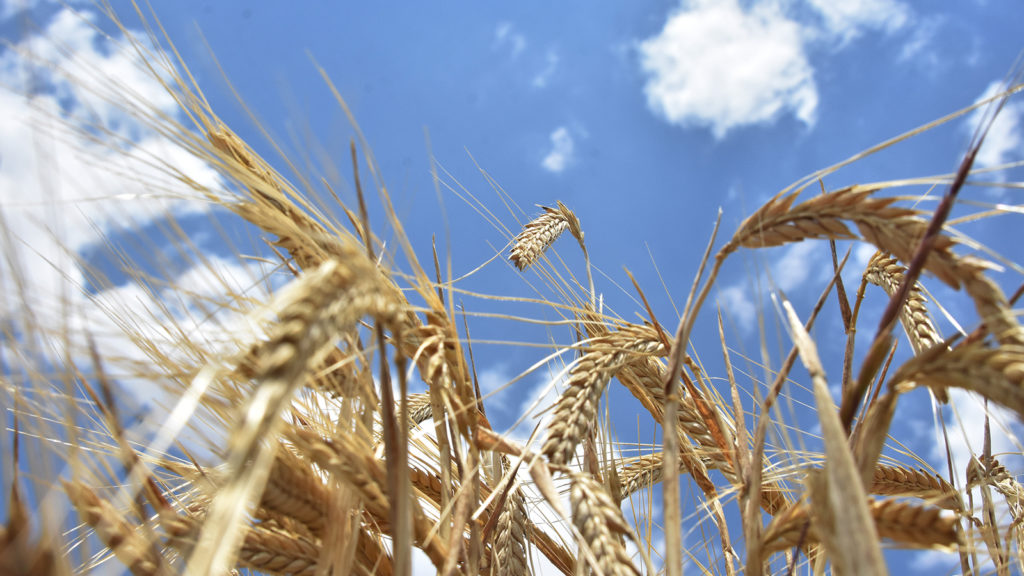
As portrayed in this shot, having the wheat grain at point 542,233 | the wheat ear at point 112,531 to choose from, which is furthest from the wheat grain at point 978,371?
the wheat grain at point 542,233

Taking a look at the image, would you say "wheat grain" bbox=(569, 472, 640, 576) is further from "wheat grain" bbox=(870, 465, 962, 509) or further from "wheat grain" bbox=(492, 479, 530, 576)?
"wheat grain" bbox=(870, 465, 962, 509)

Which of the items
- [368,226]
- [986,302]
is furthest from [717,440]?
[368,226]

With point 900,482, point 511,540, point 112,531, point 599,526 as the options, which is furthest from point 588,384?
point 900,482

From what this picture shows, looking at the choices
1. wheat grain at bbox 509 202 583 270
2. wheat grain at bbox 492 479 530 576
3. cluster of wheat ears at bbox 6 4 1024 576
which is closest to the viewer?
cluster of wheat ears at bbox 6 4 1024 576

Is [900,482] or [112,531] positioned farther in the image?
[900,482]

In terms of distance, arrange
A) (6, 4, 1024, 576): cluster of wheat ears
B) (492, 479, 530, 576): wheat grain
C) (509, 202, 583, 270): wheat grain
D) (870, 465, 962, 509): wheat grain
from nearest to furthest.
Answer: (6, 4, 1024, 576): cluster of wheat ears
(492, 479, 530, 576): wheat grain
(870, 465, 962, 509): wheat grain
(509, 202, 583, 270): wheat grain

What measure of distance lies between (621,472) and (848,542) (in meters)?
1.23

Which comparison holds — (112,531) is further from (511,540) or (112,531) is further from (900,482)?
(900,482)

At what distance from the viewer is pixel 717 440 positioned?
1226mm

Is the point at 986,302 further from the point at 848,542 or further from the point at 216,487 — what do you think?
the point at 216,487

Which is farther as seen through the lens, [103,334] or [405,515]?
[103,334]

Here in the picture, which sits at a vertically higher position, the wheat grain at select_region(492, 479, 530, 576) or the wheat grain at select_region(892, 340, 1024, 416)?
the wheat grain at select_region(892, 340, 1024, 416)

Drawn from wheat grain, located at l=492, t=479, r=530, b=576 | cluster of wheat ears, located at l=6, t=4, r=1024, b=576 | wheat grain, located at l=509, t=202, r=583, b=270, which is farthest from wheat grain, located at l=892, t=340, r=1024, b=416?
wheat grain, located at l=509, t=202, r=583, b=270

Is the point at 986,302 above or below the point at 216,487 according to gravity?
above
